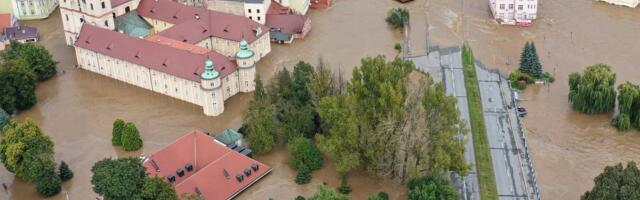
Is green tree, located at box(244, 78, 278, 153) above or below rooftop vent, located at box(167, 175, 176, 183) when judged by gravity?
above

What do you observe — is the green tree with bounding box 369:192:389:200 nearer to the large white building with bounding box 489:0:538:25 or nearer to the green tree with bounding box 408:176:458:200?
the green tree with bounding box 408:176:458:200

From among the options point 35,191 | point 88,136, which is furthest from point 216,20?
point 35,191

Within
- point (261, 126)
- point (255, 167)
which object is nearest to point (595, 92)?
point (261, 126)

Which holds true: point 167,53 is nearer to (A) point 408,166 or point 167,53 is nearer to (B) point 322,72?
(B) point 322,72

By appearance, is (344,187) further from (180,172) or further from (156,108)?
(156,108)

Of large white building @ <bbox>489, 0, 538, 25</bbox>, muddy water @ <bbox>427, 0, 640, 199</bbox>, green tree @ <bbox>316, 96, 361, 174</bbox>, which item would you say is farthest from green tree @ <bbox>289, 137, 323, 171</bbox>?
large white building @ <bbox>489, 0, 538, 25</bbox>

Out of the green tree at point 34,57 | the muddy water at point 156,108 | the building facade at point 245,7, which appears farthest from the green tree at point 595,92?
the green tree at point 34,57
